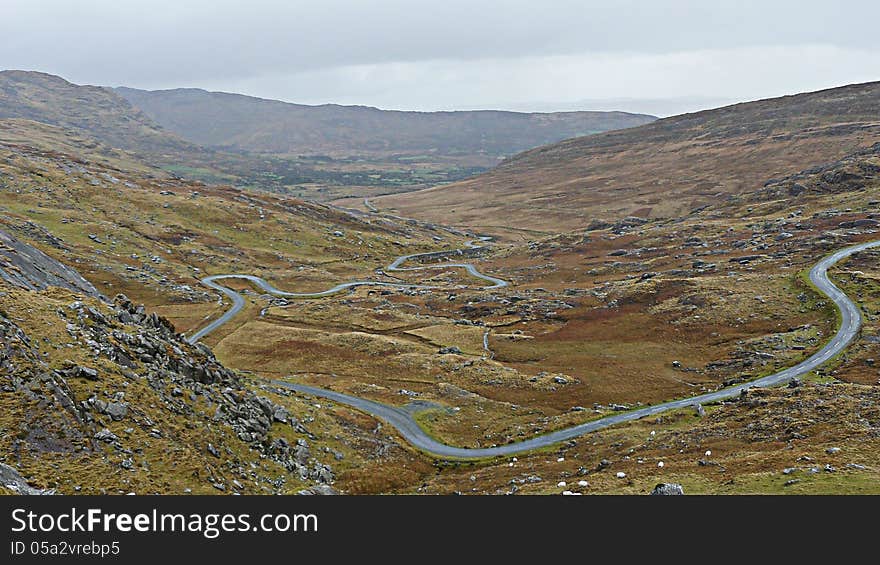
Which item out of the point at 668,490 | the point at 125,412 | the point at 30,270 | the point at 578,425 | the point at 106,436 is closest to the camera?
the point at 668,490

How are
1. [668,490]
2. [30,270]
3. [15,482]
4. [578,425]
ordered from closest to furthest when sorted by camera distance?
[15,482]
[668,490]
[30,270]
[578,425]

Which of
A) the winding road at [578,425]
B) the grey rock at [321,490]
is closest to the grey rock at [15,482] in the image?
the grey rock at [321,490]

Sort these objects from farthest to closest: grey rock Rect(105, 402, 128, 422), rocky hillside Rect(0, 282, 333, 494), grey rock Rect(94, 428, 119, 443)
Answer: grey rock Rect(105, 402, 128, 422) < grey rock Rect(94, 428, 119, 443) < rocky hillside Rect(0, 282, 333, 494)

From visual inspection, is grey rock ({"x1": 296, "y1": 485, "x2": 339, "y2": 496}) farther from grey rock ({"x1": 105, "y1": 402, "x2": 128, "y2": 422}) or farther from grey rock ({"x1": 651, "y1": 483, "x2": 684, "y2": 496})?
grey rock ({"x1": 651, "y1": 483, "x2": 684, "y2": 496})

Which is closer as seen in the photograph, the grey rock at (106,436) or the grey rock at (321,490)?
the grey rock at (106,436)

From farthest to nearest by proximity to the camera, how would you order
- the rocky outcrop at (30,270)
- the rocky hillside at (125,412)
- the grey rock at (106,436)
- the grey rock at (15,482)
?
the rocky outcrop at (30,270), the grey rock at (106,436), the rocky hillside at (125,412), the grey rock at (15,482)

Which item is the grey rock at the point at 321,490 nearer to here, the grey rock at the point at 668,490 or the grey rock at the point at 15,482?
the grey rock at the point at 15,482

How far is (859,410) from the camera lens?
176ft

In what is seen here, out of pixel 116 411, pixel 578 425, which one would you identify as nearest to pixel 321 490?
pixel 116 411

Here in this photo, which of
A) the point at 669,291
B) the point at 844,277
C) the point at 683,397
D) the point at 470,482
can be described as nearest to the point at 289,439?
the point at 470,482

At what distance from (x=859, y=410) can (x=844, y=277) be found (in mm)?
81467

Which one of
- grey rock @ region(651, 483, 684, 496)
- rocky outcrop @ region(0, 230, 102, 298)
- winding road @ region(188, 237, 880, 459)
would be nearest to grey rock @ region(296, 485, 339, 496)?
winding road @ region(188, 237, 880, 459)

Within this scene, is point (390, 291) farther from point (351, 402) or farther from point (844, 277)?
point (844, 277)

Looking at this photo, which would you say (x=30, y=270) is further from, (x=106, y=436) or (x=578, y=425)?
(x=578, y=425)
